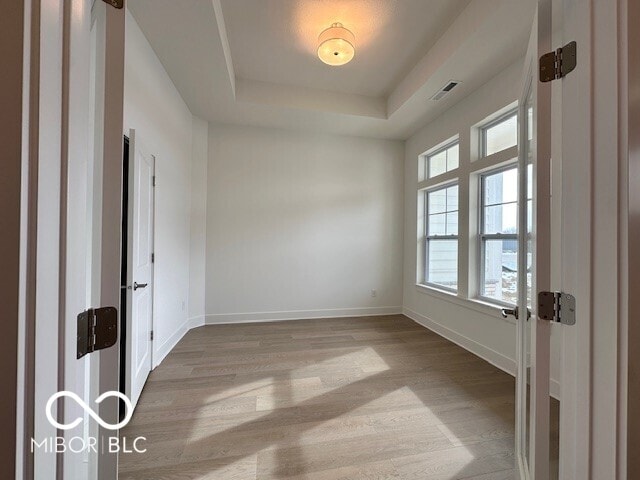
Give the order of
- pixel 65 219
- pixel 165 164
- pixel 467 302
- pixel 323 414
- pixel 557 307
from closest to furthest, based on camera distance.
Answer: pixel 65 219 < pixel 557 307 < pixel 323 414 < pixel 165 164 < pixel 467 302

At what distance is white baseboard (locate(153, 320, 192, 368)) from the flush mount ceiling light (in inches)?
128

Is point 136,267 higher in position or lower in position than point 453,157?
lower

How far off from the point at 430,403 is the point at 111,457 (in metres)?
2.05

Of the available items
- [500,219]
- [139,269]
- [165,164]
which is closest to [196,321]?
[139,269]

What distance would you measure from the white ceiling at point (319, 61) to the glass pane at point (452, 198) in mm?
1018

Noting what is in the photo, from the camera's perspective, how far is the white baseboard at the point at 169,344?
8.69 feet

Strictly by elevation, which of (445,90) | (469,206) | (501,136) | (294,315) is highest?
(445,90)

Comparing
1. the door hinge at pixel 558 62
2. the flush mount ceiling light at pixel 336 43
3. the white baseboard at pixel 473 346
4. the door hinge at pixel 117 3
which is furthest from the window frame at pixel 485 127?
the door hinge at pixel 117 3

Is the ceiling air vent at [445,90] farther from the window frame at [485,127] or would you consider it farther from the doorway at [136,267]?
the doorway at [136,267]

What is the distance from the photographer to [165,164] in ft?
9.28

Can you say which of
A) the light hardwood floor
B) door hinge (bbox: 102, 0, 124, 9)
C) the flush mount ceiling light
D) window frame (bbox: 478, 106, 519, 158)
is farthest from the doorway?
window frame (bbox: 478, 106, 519, 158)

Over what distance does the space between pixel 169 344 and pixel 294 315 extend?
1.72m

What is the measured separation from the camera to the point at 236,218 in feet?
13.1

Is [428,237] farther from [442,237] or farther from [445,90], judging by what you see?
[445,90]
